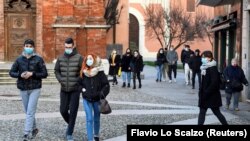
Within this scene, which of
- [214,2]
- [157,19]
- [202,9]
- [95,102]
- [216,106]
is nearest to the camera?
[95,102]

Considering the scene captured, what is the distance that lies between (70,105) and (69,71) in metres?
0.60

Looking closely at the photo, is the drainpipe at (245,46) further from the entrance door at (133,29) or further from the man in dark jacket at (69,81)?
the entrance door at (133,29)

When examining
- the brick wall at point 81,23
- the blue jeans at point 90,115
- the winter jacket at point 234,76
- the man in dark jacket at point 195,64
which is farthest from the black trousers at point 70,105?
the brick wall at point 81,23

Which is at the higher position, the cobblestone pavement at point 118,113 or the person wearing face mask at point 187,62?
the person wearing face mask at point 187,62

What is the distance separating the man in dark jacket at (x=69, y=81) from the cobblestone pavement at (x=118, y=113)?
58 centimetres

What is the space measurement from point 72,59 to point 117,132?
1818 millimetres

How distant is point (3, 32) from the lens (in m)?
26.7

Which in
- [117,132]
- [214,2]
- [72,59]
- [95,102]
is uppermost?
[214,2]

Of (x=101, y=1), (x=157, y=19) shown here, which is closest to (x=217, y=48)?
(x=101, y=1)

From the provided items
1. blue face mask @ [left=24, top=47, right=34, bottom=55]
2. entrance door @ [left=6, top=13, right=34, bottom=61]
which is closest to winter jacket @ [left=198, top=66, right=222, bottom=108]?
blue face mask @ [left=24, top=47, right=34, bottom=55]

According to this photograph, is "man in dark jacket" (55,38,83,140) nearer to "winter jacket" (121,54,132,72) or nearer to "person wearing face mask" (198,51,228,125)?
"person wearing face mask" (198,51,228,125)

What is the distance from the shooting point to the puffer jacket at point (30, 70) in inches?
374

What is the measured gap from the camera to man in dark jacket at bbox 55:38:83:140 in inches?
367

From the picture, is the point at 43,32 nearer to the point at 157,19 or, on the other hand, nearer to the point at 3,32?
the point at 3,32
